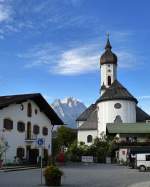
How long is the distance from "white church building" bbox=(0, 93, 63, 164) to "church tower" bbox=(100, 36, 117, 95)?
4888cm

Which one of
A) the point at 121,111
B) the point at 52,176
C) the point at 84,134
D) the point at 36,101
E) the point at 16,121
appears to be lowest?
the point at 52,176

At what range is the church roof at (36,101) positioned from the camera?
5319 cm

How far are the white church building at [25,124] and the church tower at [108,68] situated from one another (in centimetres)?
4888

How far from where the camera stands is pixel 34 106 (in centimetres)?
5919

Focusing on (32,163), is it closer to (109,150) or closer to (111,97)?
(109,150)

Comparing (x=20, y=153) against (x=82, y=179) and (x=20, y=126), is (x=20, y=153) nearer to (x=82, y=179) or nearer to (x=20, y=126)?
(x=20, y=126)

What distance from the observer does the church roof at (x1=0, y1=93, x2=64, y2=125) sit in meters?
53.2

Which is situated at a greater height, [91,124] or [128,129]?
[91,124]

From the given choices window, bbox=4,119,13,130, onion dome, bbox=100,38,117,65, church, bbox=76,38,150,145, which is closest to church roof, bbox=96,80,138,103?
church, bbox=76,38,150,145

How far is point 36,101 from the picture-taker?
59.4 metres

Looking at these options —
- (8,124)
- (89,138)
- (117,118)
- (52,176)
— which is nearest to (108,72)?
(89,138)

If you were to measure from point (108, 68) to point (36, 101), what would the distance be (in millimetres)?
54256

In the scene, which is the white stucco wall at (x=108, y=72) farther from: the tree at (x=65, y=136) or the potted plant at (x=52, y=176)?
the potted plant at (x=52, y=176)

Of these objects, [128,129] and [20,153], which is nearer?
[20,153]
